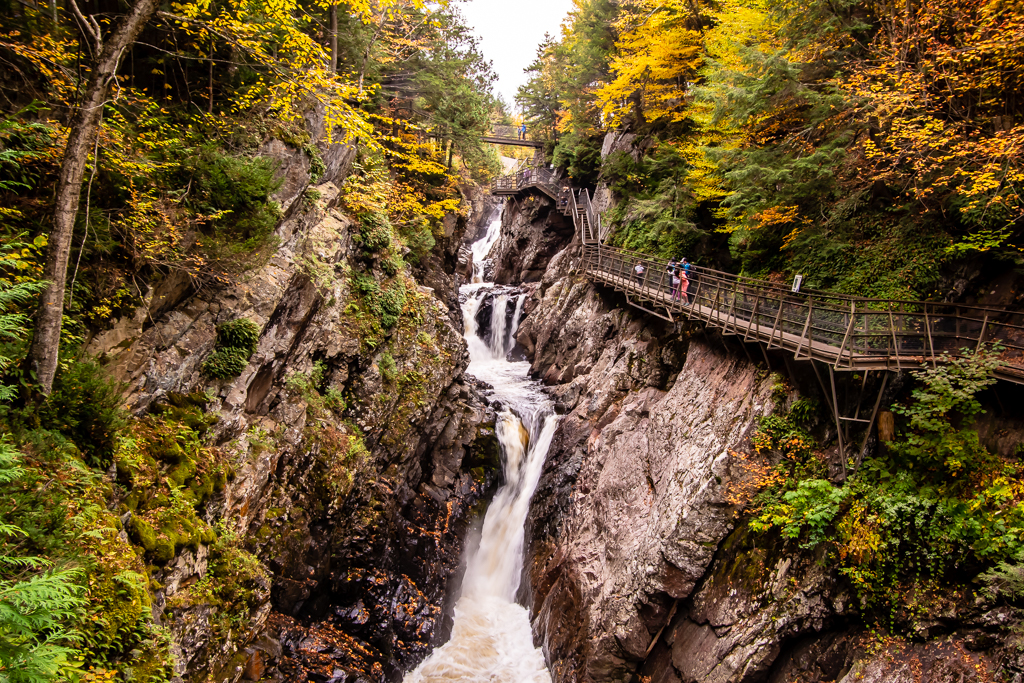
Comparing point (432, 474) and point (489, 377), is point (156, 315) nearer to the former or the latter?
point (432, 474)

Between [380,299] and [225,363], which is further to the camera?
[380,299]

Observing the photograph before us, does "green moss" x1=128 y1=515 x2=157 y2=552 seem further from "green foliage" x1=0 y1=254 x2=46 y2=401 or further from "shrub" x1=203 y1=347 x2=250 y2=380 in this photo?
"shrub" x1=203 y1=347 x2=250 y2=380

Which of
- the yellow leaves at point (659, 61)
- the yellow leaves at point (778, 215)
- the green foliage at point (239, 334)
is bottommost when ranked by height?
the green foliage at point (239, 334)

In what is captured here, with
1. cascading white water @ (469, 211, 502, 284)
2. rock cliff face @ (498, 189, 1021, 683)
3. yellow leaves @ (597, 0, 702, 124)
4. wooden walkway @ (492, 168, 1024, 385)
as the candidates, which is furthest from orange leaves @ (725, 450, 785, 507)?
cascading white water @ (469, 211, 502, 284)

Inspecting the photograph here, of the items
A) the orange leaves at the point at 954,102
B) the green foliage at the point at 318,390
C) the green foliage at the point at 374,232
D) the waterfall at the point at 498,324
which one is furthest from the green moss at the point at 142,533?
the waterfall at the point at 498,324

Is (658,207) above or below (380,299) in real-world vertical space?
above

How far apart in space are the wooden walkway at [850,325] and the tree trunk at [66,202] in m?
11.5

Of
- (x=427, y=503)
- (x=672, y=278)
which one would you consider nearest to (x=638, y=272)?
(x=672, y=278)

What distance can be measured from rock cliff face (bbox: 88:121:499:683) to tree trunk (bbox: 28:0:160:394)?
133 centimetres

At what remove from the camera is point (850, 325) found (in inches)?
316

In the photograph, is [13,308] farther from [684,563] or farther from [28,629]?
[684,563]

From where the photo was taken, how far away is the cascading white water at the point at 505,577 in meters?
11.1

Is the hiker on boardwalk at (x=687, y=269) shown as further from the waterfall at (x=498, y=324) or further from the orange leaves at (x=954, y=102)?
the waterfall at (x=498, y=324)

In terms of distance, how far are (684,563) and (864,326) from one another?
228 inches
